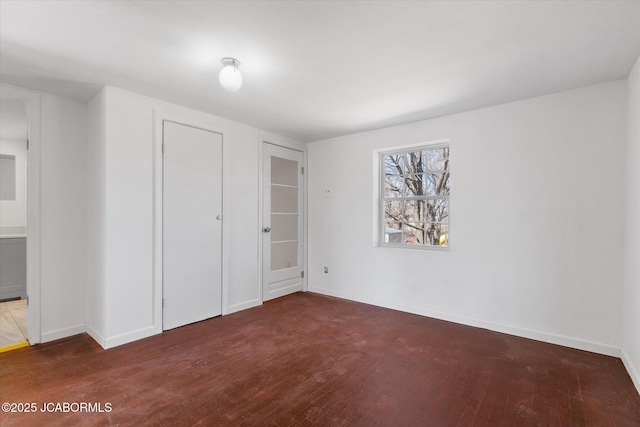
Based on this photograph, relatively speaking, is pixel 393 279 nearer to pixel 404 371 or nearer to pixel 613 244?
pixel 404 371

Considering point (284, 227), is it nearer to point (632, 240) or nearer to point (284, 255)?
point (284, 255)

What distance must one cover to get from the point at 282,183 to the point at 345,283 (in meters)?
1.81

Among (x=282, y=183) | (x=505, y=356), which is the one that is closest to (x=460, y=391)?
(x=505, y=356)

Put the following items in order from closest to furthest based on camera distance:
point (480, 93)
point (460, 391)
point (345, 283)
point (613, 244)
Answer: point (460, 391) < point (613, 244) < point (480, 93) < point (345, 283)

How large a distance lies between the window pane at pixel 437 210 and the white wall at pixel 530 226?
16cm

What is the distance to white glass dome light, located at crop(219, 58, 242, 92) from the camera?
2295mm

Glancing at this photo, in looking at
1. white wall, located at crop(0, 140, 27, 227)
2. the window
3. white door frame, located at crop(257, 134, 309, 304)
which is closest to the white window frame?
the window

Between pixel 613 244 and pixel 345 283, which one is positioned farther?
pixel 345 283

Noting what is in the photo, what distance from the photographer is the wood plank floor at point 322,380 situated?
1.88m

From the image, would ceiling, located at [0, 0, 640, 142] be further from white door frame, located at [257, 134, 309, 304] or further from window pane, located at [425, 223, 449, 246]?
window pane, located at [425, 223, 449, 246]

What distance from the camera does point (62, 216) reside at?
3084 millimetres

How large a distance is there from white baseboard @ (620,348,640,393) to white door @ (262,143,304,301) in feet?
12.3

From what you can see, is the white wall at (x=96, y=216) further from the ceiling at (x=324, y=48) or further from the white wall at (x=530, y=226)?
the white wall at (x=530, y=226)

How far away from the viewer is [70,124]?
10.3 ft
